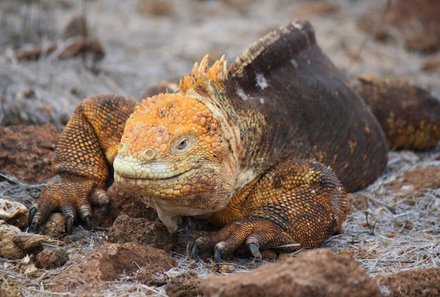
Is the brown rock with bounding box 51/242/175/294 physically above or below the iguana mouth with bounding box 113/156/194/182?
below

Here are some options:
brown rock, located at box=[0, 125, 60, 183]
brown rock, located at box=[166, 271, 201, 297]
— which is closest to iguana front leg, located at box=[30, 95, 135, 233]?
A: brown rock, located at box=[0, 125, 60, 183]

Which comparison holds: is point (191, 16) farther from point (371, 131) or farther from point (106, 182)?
point (106, 182)

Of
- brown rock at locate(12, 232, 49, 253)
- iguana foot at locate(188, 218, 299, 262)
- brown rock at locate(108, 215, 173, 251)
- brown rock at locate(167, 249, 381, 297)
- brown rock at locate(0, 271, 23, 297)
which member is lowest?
brown rock at locate(0, 271, 23, 297)

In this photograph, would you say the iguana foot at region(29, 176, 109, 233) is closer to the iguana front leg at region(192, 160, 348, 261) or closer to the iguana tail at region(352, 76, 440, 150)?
the iguana front leg at region(192, 160, 348, 261)

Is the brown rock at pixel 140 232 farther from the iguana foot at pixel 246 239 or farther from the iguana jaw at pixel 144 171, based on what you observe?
the iguana jaw at pixel 144 171

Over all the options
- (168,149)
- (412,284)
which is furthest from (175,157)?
(412,284)

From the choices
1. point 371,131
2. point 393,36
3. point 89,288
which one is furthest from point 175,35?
point 89,288

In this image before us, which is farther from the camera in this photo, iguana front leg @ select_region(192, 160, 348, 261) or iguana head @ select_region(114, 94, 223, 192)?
iguana front leg @ select_region(192, 160, 348, 261)
